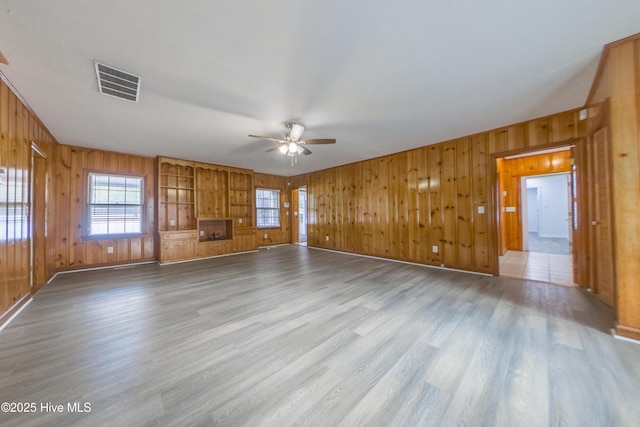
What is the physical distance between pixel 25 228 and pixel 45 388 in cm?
268

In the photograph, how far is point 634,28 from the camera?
177cm

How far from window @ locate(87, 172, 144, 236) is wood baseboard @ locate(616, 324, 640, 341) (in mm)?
7774

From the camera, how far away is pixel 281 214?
823cm

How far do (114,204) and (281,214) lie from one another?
4.61 m

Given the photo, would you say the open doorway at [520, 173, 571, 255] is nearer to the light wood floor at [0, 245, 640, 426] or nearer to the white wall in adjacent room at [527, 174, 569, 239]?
the white wall in adjacent room at [527, 174, 569, 239]

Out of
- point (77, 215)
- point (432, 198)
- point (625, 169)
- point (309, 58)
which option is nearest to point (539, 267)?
point (432, 198)

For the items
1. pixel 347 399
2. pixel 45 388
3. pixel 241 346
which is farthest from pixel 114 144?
pixel 347 399

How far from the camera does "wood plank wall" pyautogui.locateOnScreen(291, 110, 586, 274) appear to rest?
369 cm

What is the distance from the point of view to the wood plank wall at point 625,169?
1.90m

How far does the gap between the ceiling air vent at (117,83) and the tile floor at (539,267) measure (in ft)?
19.8

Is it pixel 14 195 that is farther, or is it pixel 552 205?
pixel 552 205

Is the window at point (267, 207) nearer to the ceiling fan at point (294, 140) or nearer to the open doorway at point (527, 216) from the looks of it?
the ceiling fan at point (294, 140)

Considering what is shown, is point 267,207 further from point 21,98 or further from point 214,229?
point 21,98

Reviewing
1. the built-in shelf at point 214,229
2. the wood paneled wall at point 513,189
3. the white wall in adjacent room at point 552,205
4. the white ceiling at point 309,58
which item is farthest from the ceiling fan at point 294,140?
the white wall in adjacent room at point 552,205
